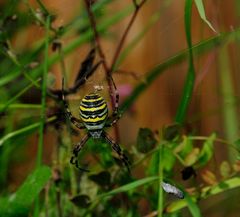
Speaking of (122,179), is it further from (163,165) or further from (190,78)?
(190,78)

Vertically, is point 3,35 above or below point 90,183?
above

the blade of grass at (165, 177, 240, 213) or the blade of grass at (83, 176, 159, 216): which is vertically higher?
the blade of grass at (83, 176, 159, 216)

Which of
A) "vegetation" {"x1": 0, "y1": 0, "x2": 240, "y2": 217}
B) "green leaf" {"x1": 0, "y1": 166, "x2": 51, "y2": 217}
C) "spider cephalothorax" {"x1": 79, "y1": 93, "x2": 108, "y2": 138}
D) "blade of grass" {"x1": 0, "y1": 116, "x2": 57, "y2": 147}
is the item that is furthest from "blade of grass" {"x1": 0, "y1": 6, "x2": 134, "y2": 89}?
"green leaf" {"x1": 0, "y1": 166, "x2": 51, "y2": 217}

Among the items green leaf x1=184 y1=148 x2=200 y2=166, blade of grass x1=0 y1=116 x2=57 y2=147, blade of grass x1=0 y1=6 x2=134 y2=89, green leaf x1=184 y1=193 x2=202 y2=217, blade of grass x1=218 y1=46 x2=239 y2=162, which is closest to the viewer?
green leaf x1=184 y1=193 x2=202 y2=217

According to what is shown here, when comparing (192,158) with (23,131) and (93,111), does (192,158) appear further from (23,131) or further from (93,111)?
(23,131)

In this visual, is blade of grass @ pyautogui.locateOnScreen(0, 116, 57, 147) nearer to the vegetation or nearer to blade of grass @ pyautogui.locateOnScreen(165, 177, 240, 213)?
the vegetation

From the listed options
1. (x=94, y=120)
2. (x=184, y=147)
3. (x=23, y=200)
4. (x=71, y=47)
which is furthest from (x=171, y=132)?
(x=71, y=47)

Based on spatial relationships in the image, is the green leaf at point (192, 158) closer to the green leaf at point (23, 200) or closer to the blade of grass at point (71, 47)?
the green leaf at point (23, 200)

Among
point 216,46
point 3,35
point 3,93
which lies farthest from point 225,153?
point 3,35

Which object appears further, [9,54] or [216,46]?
[216,46]
